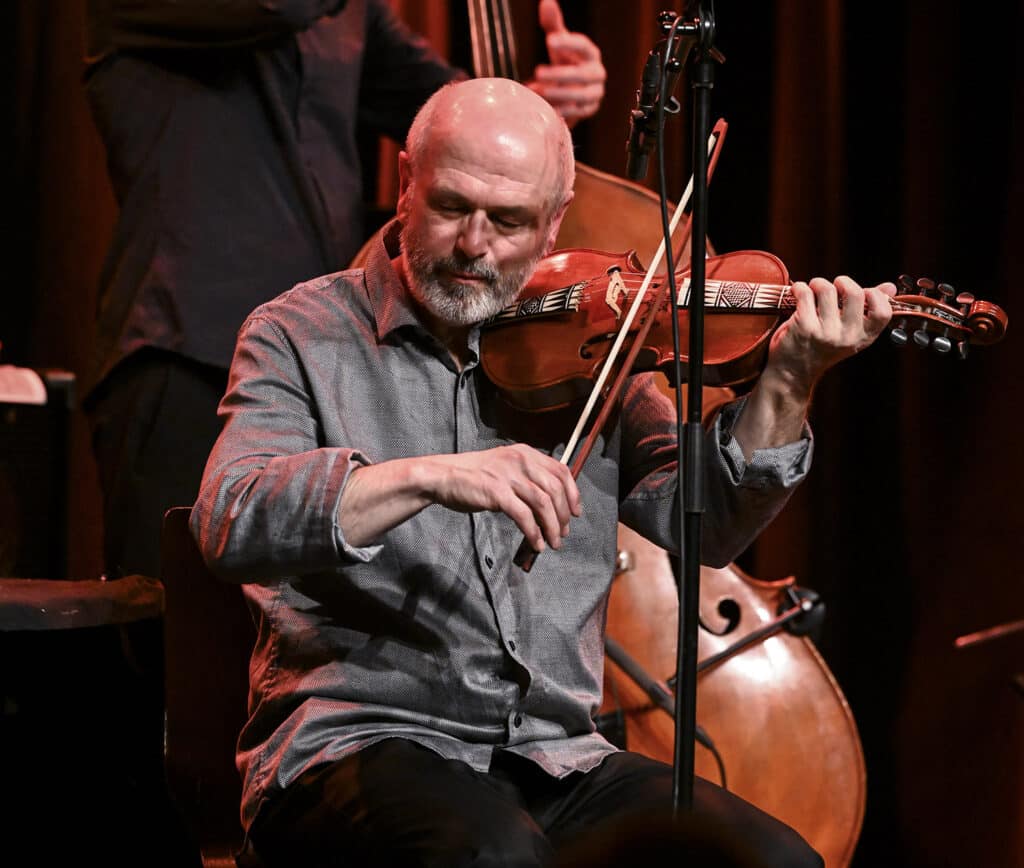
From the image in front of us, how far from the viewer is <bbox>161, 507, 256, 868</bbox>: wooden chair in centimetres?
164

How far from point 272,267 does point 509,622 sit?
1004mm

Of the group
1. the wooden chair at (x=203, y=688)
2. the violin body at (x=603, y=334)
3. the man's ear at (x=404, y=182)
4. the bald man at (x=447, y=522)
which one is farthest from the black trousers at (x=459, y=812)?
the man's ear at (x=404, y=182)

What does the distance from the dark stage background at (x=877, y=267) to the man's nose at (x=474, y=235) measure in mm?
1240

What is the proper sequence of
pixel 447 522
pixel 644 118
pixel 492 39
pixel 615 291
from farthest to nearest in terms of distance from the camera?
pixel 492 39 → pixel 615 291 → pixel 447 522 → pixel 644 118

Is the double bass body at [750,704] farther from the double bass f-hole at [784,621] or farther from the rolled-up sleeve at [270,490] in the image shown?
the rolled-up sleeve at [270,490]

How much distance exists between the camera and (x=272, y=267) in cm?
233

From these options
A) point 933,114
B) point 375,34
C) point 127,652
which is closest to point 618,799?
point 127,652

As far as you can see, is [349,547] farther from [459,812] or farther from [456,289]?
[456,289]

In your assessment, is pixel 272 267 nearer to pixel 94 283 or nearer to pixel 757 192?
pixel 94 283

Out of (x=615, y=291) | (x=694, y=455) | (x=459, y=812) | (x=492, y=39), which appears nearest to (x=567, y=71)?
(x=492, y=39)

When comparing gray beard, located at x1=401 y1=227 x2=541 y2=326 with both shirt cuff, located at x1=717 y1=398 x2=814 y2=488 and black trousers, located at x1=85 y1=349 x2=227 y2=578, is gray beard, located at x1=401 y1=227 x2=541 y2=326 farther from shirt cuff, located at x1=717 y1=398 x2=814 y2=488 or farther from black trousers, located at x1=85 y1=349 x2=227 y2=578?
black trousers, located at x1=85 y1=349 x2=227 y2=578

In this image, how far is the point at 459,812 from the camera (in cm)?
135

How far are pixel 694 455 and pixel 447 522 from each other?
0.35 m

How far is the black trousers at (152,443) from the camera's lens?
2.24 m
